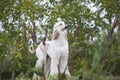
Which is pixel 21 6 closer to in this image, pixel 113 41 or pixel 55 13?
pixel 55 13

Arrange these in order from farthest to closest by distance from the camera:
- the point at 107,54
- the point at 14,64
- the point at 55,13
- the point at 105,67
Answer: the point at 55,13
the point at 14,64
the point at 105,67
the point at 107,54

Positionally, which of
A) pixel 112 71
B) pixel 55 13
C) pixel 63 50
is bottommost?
pixel 55 13

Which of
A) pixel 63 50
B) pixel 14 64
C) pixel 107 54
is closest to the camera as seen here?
pixel 107 54

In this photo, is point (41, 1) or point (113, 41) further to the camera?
point (41, 1)

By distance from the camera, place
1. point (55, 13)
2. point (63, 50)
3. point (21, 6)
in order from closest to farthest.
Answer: point (63, 50), point (21, 6), point (55, 13)

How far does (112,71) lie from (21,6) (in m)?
14.2

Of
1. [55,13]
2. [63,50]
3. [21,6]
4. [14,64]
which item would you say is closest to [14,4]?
[21,6]

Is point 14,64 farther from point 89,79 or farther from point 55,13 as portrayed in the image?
point 55,13

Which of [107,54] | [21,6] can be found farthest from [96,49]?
[21,6]

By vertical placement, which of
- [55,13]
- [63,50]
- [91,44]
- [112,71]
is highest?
[91,44]

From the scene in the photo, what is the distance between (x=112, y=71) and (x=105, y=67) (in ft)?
0.36

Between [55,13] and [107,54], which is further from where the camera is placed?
[55,13]

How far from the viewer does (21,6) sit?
15953 mm

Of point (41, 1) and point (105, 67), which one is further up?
point (105, 67)
